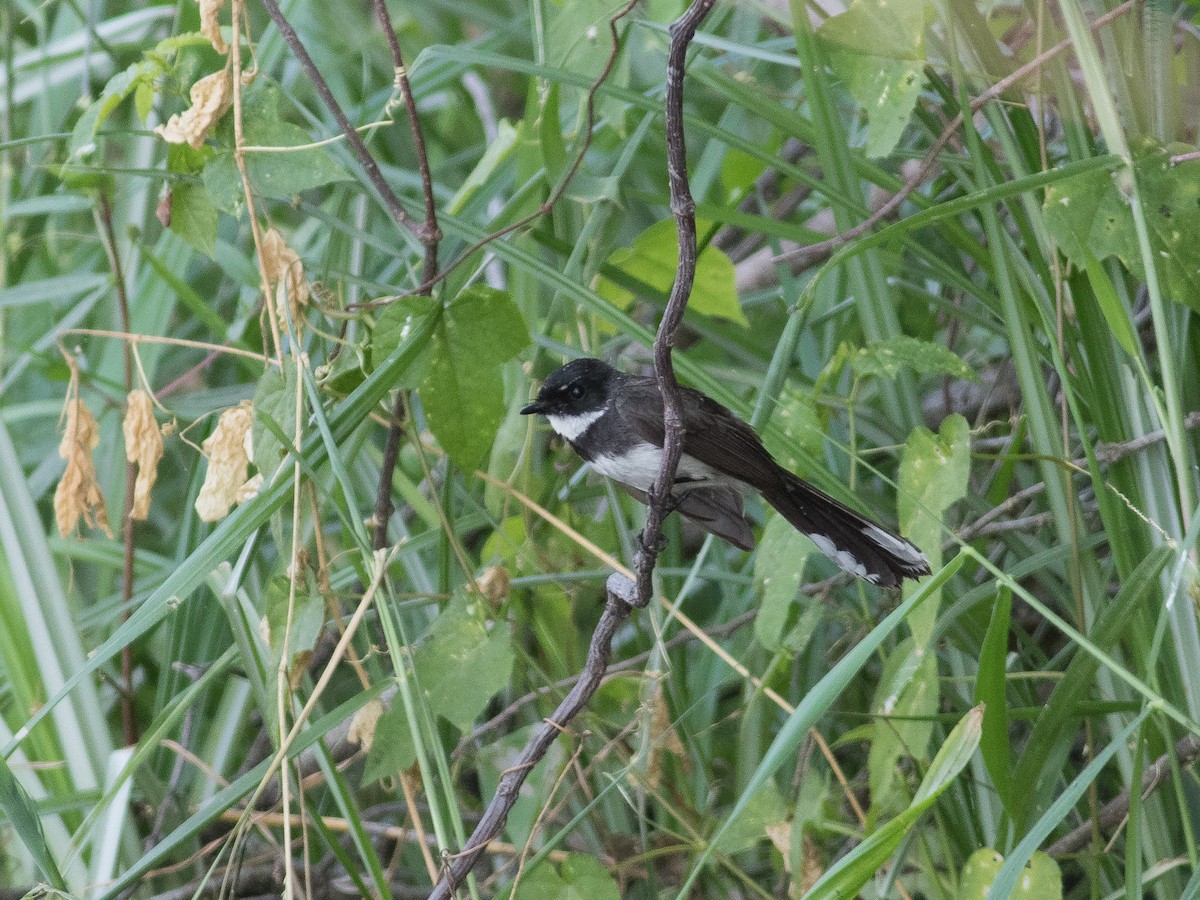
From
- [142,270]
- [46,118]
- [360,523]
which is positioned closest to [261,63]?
[142,270]

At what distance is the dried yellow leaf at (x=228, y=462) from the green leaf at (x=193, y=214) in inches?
13.8

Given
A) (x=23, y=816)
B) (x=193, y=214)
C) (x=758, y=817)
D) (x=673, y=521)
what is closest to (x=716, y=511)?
(x=673, y=521)

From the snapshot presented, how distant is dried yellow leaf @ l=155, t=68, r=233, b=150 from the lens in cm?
218

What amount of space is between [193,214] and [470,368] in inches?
24.4

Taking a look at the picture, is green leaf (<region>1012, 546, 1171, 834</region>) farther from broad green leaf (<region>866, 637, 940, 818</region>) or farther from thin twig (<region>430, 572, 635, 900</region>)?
thin twig (<region>430, 572, 635, 900</region>)

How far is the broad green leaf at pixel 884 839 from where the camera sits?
1601mm

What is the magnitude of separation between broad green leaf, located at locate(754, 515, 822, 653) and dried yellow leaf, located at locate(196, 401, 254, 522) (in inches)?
39.4

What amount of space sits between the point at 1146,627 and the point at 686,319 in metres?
1.28

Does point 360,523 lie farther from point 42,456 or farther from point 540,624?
point 42,456

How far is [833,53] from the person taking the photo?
2.25m

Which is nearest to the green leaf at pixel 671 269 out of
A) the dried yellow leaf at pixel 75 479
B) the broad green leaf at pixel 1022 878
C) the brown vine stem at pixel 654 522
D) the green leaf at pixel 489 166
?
the green leaf at pixel 489 166

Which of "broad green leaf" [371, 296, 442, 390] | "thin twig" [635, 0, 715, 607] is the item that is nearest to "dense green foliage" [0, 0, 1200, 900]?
"broad green leaf" [371, 296, 442, 390]

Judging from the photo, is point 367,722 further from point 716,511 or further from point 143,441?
point 716,511

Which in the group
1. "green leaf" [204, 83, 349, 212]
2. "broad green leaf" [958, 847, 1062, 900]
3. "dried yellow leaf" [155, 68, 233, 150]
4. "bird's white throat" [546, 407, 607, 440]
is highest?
"dried yellow leaf" [155, 68, 233, 150]
